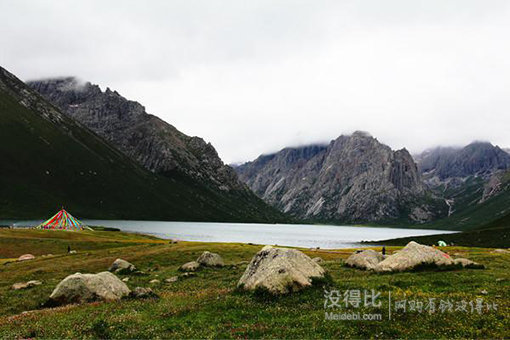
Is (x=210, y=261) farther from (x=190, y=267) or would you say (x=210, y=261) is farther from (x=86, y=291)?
(x=86, y=291)

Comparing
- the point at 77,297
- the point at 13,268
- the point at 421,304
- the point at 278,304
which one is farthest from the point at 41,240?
the point at 421,304

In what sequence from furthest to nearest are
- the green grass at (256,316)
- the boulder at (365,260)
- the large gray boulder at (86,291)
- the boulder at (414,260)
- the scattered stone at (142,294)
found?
1. the boulder at (365,260)
2. the boulder at (414,260)
3. the large gray boulder at (86,291)
4. the scattered stone at (142,294)
5. the green grass at (256,316)

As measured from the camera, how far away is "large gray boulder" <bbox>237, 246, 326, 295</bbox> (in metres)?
25.5

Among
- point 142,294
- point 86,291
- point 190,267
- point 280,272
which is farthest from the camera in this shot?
point 190,267

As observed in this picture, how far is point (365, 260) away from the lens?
42.1m

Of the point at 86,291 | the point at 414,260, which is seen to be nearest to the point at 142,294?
the point at 86,291

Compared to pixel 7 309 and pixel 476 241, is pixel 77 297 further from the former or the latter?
pixel 476 241

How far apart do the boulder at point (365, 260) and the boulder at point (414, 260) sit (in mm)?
3711

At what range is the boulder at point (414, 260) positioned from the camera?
115 ft

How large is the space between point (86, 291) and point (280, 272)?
54.4 ft

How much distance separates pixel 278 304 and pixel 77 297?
1750 cm

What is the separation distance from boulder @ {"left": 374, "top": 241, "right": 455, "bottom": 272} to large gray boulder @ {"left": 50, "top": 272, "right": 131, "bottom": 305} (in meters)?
25.2

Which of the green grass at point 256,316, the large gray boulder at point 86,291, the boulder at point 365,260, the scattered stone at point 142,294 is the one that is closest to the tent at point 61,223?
the green grass at point 256,316

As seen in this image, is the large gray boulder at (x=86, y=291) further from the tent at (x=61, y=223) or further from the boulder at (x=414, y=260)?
the tent at (x=61, y=223)
